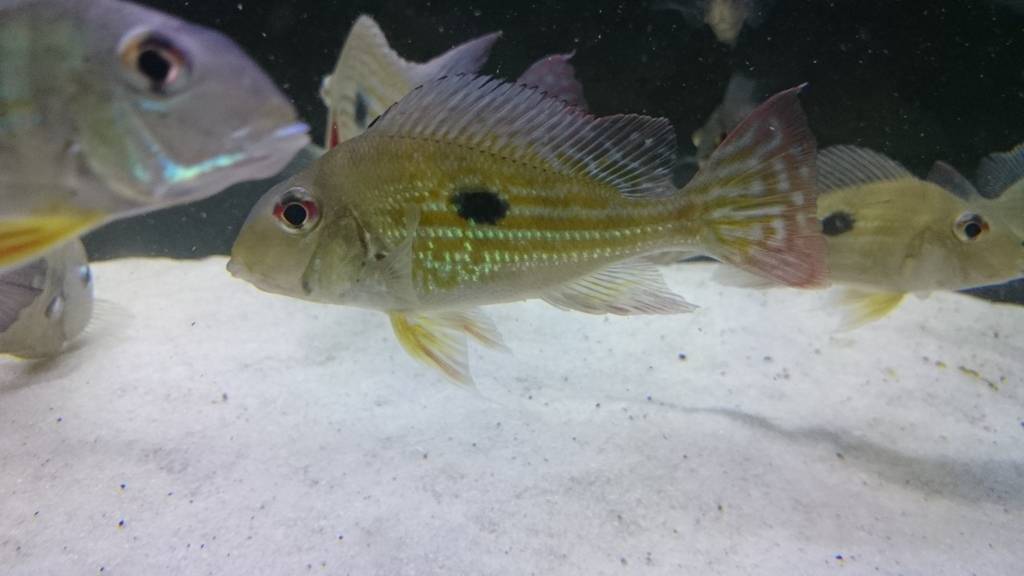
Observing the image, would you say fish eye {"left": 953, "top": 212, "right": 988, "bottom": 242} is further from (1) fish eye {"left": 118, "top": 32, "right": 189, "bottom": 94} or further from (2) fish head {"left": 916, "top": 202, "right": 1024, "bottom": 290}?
(1) fish eye {"left": 118, "top": 32, "right": 189, "bottom": 94}

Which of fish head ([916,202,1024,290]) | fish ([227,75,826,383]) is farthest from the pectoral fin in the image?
fish head ([916,202,1024,290])

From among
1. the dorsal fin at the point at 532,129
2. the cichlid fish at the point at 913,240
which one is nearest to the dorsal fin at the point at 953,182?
the cichlid fish at the point at 913,240

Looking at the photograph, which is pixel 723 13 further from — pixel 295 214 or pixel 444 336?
pixel 295 214

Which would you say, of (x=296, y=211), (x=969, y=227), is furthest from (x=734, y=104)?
(x=296, y=211)

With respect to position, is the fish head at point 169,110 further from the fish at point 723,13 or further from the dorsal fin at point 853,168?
the fish at point 723,13

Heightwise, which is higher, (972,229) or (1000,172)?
(1000,172)

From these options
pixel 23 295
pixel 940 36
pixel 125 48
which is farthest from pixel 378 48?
pixel 940 36
